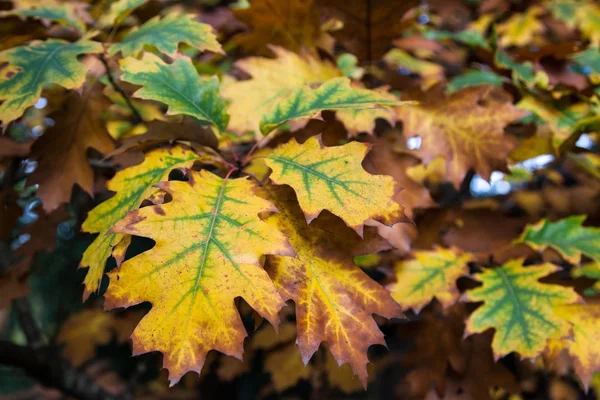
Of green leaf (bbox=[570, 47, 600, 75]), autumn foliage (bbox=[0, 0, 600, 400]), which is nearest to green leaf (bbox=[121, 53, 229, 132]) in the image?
autumn foliage (bbox=[0, 0, 600, 400])

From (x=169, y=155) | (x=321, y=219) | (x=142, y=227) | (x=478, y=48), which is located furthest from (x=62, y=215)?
(x=478, y=48)

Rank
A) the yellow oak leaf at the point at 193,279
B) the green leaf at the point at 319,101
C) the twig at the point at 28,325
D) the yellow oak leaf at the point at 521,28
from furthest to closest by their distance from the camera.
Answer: the yellow oak leaf at the point at 521,28 → the twig at the point at 28,325 → the green leaf at the point at 319,101 → the yellow oak leaf at the point at 193,279

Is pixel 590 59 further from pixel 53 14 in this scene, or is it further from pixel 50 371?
pixel 50 371

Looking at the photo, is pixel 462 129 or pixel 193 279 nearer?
pixel 193 279

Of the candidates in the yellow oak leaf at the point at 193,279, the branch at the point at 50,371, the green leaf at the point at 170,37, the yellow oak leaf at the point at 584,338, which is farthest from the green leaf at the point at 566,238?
the branch at the point at 50,371

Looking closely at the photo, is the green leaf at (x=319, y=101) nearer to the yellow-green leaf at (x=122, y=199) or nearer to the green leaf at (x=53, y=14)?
the yellow-green leaf at (x=122, y=199)

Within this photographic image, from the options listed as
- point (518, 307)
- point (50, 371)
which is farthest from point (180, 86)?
point (50, 371)
